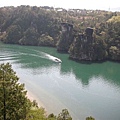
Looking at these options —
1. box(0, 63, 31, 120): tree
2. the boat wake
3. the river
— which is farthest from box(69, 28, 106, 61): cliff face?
box(0, 63, 31, 120): tree

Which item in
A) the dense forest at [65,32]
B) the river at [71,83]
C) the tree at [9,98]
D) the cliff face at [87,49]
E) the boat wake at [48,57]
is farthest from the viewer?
the dense forest at [65,32]

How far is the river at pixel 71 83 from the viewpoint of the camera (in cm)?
3401

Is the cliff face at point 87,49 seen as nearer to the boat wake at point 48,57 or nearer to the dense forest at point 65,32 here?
the dense forest at point 65,32

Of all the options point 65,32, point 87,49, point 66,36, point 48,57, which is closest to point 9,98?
point 48,57

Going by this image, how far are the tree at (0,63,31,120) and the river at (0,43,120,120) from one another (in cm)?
1424

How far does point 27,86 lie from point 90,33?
29.7m

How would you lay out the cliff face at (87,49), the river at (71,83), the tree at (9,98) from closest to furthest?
the tree at (9,98)
the river at (71,83)
the cliff face at (87,49)

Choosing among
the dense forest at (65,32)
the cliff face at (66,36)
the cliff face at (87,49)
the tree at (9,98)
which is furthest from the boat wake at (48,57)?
the tree at (9,98)

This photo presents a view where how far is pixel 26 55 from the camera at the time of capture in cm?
6806

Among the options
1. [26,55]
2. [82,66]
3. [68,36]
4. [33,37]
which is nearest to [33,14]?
[33,37]

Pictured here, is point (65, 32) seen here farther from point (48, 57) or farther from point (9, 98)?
point (9, 98)

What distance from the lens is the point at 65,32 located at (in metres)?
79.1

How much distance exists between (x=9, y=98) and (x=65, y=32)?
62749mm

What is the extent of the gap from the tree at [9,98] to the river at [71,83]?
46.7 ft
